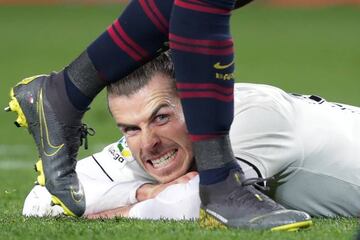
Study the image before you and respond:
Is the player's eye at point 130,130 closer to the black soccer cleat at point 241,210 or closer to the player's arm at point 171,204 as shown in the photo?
the player's arm at point 171,204

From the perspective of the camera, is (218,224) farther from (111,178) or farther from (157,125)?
(111,178)

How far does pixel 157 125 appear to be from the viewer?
14.0ft

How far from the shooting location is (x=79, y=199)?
4.18m

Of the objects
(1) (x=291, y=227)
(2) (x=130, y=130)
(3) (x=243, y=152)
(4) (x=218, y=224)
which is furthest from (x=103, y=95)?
(1) (x=291, y=227)

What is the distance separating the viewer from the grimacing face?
13.9 ft

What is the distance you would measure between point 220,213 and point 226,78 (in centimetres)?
43

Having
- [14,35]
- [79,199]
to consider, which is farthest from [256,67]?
[79,199]

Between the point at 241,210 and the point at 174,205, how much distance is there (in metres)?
0.52

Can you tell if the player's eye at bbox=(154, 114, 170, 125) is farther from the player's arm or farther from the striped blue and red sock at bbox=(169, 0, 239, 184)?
the striped blue and red sock at bbox=(169, 0, 239, 184)

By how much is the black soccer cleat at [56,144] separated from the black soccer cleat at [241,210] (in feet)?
1.83

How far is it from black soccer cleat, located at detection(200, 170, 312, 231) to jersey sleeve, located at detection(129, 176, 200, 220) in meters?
0.32

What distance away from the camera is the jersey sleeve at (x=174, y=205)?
418cm

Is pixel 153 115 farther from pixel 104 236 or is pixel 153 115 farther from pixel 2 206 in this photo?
pixel 2 206

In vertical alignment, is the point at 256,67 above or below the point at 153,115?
below
